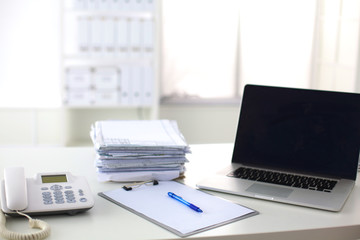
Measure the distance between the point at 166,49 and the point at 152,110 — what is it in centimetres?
59

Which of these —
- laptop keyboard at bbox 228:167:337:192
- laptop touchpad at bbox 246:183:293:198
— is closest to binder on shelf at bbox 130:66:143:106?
laptop keyboard at bbox 228:167:337:192

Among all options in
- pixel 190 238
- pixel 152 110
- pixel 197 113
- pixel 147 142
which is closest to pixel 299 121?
pixel 147 142

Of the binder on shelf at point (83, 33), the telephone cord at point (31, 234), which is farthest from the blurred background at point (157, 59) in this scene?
the telephone cord at point (31, 234)

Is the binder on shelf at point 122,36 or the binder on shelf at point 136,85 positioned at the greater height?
the binder on shelf at point 122,36

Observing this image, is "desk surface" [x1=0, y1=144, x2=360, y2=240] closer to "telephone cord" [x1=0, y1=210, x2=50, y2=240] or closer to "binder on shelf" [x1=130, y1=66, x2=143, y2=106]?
"telephone cord" [x1=0, y1=210, x2=50, y2=240]

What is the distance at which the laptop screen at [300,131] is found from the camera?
1474mm

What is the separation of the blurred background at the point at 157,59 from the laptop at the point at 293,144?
6.97 ft

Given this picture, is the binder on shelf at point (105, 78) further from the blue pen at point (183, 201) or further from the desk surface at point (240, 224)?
the blue pen at point (183, 201)

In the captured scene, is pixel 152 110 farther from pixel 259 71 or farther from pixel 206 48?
pixel 259 71

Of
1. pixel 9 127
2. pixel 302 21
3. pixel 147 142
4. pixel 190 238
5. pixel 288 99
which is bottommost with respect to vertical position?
pixel 9 127

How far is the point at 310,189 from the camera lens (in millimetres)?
1366

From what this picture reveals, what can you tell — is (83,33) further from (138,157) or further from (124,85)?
(138,157)

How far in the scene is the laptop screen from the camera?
1.47 metres

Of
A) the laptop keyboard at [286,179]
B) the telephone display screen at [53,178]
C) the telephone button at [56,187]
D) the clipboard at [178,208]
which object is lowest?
the clipboard at [178,208]
